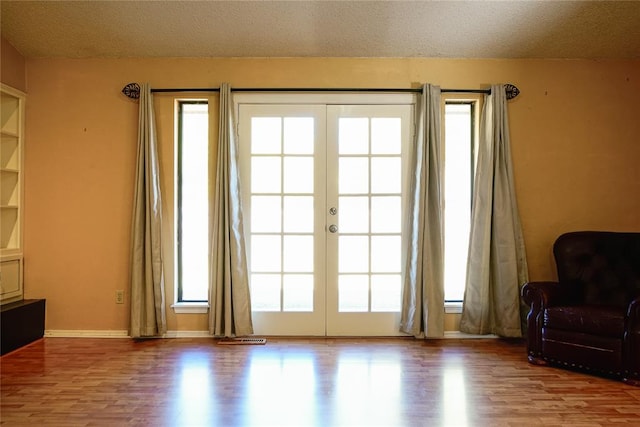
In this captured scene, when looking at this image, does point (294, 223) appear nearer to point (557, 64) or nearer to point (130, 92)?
point (130, 92)

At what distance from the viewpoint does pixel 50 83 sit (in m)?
3.58

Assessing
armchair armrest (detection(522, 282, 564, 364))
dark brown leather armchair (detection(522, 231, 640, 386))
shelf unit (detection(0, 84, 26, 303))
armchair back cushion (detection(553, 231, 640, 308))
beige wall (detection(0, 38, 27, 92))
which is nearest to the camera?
dark brown leather armchair (detection(522, 231, 640, 386))

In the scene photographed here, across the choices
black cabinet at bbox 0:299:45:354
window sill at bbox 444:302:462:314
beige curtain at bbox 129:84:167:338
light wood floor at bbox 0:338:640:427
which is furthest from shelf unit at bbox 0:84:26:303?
window sill at bbox 444:302:462:314

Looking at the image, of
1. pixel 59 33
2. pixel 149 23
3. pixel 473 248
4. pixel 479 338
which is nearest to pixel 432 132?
pixel 473 248

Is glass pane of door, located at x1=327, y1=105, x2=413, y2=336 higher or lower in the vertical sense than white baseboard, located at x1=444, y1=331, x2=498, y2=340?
higher

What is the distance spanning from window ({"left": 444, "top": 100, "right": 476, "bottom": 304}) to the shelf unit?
365 centimetres

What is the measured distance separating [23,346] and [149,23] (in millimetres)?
2716

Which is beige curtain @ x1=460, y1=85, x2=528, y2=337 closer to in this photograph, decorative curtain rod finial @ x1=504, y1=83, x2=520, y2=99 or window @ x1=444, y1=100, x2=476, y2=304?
decorative curtain rod finial @ x1=504, y1=83, x2=520, y2=99

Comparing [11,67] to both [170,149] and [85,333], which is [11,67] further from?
[85,333]

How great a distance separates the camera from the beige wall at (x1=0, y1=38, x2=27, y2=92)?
334 cm

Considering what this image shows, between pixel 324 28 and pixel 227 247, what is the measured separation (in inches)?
74.1

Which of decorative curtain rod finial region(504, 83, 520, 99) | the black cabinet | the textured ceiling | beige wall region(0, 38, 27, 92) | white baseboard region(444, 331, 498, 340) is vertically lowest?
white baseboard region(444, 331, 498, 340)

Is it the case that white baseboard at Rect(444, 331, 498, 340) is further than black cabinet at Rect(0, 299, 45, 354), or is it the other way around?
white baseboard at Rect(444, 331, 498, 340)

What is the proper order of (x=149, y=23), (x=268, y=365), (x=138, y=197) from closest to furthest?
(x=268, y=365)
(x=149, y=23)
(x=138, y=197)
